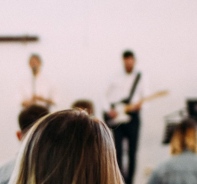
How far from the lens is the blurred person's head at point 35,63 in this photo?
6.02m

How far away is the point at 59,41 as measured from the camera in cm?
654

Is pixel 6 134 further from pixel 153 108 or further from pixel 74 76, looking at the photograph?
pixel 153 108

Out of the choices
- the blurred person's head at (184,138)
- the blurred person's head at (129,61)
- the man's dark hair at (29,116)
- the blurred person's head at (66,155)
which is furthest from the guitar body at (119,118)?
the blurred person's head at (66,155)

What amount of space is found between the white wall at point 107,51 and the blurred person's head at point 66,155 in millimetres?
5271

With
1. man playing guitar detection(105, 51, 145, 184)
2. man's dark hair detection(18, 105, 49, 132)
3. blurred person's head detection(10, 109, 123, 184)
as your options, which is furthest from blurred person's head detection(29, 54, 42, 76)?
blurred person's head detection(10, 109, 123, 184)

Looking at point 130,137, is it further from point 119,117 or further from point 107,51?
point 107,51

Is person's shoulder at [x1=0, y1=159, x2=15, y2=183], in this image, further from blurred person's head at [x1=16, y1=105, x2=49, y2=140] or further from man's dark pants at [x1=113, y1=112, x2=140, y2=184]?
man's dark pants at [x1=113, y1=112, x2=140, y2=184]

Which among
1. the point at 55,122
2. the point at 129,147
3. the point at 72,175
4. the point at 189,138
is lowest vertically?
the point at 129,147

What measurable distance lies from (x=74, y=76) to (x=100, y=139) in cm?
536

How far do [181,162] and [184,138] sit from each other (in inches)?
5.6

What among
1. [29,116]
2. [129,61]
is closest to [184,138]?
[29,116]

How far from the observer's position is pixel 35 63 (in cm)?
602

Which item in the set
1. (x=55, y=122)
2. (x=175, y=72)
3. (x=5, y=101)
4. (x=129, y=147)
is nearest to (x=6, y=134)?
(x=5, y=101)

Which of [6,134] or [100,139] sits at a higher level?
[100,139]
